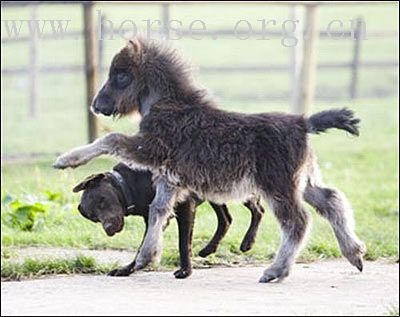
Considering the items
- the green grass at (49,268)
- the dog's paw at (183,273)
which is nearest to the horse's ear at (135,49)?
the green grass at (49,268)

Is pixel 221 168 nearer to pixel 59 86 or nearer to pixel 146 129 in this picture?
pixel 146 129

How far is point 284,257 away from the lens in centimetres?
845

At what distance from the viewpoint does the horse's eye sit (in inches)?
361

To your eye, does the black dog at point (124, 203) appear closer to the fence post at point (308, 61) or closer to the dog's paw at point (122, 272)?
the dog's paw at point (122, 272)

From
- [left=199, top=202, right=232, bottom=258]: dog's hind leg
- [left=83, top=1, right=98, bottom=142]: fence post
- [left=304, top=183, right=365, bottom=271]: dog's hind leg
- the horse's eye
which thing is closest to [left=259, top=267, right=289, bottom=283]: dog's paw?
[left=304, top=183, right=365, bottom=271]: dog's hind leg

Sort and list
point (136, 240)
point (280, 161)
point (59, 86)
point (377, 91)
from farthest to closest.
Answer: point (59, 86) → point (377, 91) → point (136, 240) → point (280, 161)

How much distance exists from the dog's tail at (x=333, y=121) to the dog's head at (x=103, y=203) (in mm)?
1518

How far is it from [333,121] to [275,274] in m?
1.18

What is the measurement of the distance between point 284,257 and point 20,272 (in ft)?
6.50

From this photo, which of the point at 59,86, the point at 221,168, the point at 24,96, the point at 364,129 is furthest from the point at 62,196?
the point at 59,86

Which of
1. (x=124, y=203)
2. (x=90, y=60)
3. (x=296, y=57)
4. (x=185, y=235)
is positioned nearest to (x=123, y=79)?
(x=124, y=203)

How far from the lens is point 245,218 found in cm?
1199

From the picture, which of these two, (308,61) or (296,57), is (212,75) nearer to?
(296,57)

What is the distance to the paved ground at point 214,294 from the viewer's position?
277 inches
